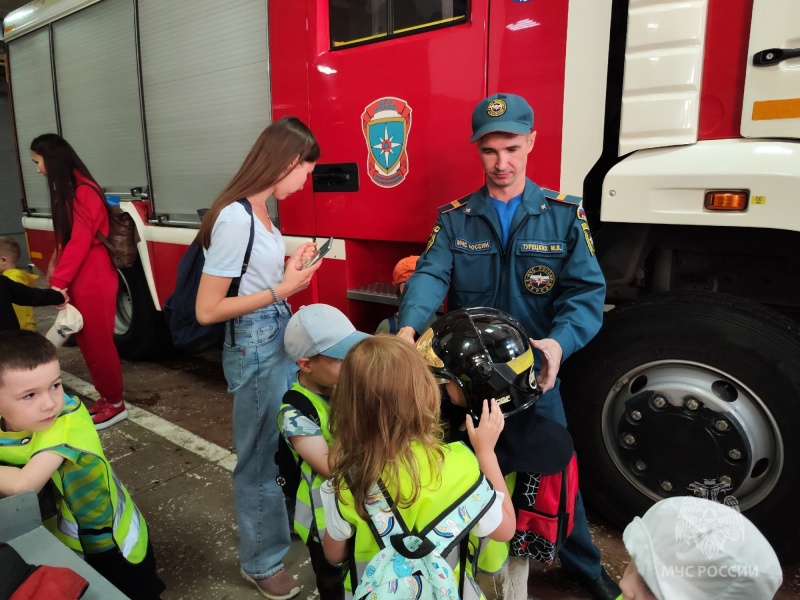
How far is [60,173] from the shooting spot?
9.99 feet

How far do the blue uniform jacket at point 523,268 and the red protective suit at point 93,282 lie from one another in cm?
216

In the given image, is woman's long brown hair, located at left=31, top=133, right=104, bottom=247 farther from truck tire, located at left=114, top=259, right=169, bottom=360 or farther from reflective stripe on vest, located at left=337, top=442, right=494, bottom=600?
reflective stripe on vest, located at left=337, top=442, right=494, bottom=600

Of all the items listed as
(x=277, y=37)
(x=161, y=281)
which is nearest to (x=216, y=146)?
(x=277, y=37)

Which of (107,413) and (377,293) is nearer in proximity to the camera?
(377,293)

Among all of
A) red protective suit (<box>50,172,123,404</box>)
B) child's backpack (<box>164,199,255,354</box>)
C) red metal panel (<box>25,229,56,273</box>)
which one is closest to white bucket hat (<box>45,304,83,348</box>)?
red protective suit (<box>50,172,123,404</box>)

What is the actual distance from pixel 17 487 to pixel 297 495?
24.6 inches

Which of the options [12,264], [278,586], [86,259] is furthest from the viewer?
[12,264]

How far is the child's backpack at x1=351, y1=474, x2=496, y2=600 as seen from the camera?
105cm

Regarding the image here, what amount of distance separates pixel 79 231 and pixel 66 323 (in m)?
0.49

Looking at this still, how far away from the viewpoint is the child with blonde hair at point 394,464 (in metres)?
1.08

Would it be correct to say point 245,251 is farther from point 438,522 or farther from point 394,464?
point 438,522

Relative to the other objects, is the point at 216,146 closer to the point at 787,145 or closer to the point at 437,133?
the point at 437,133

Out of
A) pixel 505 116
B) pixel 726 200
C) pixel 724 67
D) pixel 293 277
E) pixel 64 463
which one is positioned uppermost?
pixel 724 67

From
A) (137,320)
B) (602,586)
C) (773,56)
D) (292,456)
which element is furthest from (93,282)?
(773,56)
